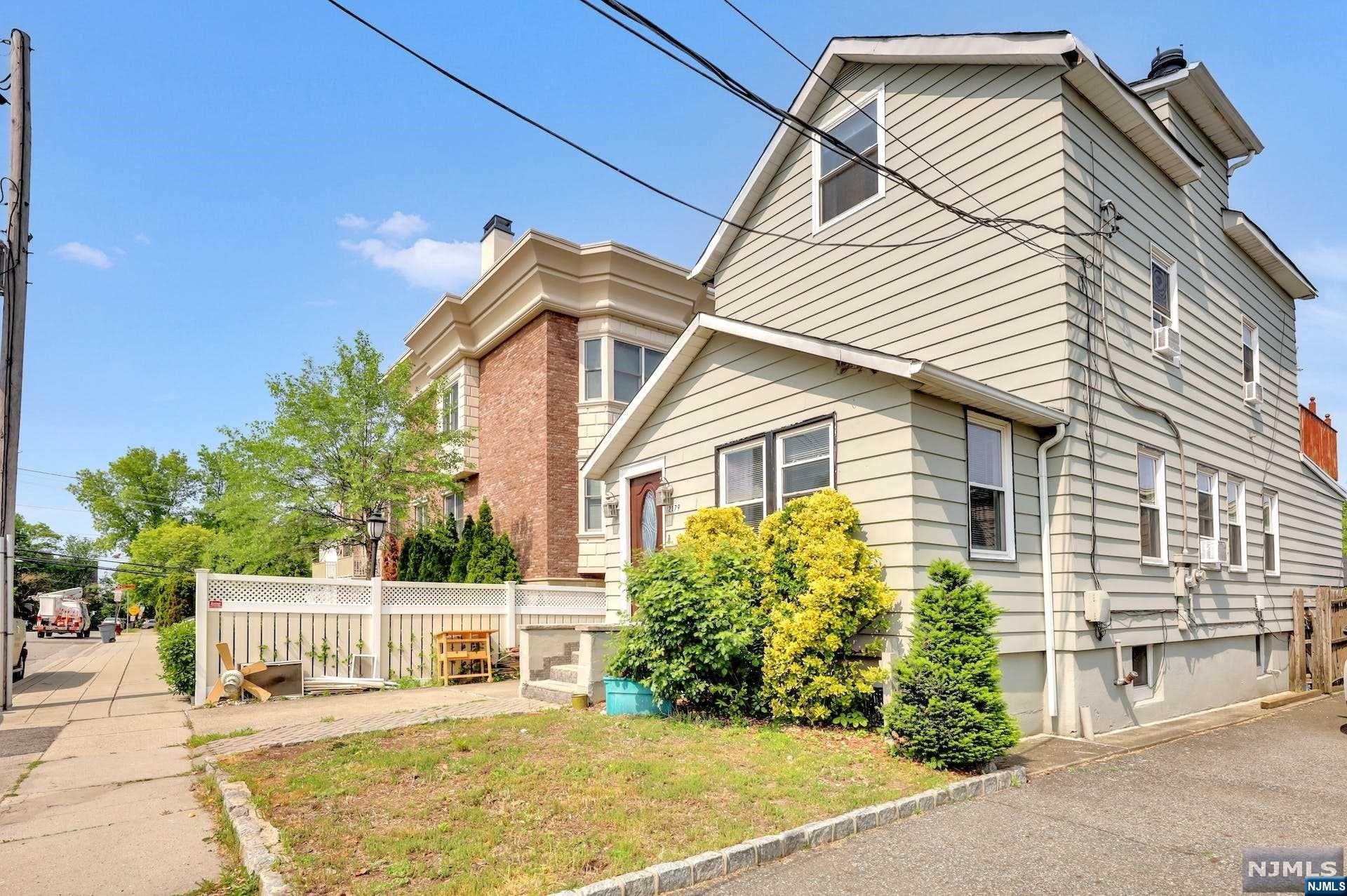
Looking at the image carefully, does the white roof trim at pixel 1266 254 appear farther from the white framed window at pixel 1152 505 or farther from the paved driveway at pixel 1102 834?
the paved driveway at pixel 1102 834

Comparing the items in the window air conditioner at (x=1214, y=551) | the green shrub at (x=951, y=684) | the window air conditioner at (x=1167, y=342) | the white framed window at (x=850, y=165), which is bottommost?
the green shrub at (x=951, y=684)

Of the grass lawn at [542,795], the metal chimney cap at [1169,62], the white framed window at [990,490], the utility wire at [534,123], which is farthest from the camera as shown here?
the metal chimney cap at [1169,62]

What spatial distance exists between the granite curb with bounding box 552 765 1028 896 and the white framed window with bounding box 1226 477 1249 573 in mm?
8528

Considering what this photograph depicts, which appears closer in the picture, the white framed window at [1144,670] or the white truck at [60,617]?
the white framed window at [1144,670]

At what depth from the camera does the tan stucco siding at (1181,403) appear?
9.47 m

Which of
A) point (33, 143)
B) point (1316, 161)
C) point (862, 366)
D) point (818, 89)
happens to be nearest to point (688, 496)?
point (862, 366)

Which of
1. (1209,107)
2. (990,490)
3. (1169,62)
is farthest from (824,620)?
(1169,62)

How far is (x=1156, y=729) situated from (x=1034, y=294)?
532cm

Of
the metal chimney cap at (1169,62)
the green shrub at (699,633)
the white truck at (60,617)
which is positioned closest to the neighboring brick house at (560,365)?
the metal chimney cap at (1169,62)

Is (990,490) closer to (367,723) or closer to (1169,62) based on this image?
(367,723)

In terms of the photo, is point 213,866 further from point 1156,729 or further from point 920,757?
point 1156,729

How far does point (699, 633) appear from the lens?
817 cm

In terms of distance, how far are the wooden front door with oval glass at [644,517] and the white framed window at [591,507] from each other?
5.75 m

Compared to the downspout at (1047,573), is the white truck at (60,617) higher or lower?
lower
